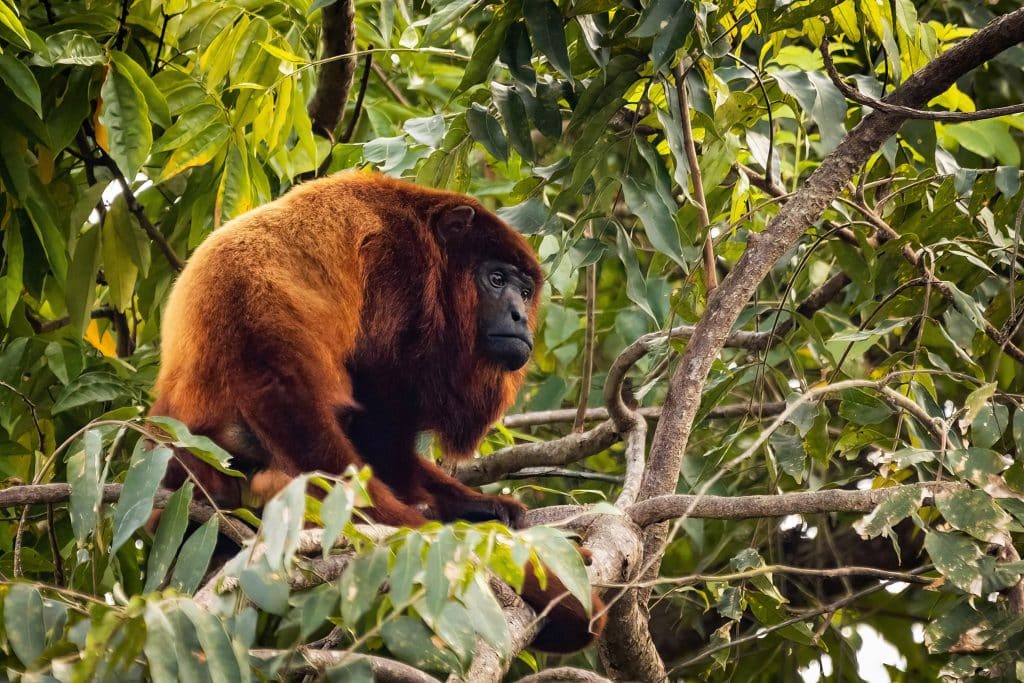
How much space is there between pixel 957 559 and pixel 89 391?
2.37 m

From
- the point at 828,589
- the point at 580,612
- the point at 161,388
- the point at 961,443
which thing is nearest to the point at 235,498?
the point at 161,388

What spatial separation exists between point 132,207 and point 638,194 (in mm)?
1823

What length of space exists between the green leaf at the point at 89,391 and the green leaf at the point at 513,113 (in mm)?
1422

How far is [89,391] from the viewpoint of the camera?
3184mm

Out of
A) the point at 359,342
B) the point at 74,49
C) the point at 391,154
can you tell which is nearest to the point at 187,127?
the point at 74,49

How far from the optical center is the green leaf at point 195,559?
1.77 metres

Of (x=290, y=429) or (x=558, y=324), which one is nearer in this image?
(x=290, y=429)

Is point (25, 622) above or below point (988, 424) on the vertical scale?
above

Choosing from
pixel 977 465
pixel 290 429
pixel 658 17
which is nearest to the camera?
pixel 977 465

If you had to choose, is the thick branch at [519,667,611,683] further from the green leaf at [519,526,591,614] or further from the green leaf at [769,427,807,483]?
the green leaf at [769,427,807,483]

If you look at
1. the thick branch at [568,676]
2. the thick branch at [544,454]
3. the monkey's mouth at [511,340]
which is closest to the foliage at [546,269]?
the thick branch at [544,454]

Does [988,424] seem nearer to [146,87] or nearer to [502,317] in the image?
[502,317]

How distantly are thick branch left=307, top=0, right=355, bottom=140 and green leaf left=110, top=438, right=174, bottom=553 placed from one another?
1816mm

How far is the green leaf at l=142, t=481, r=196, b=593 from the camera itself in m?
1.85
